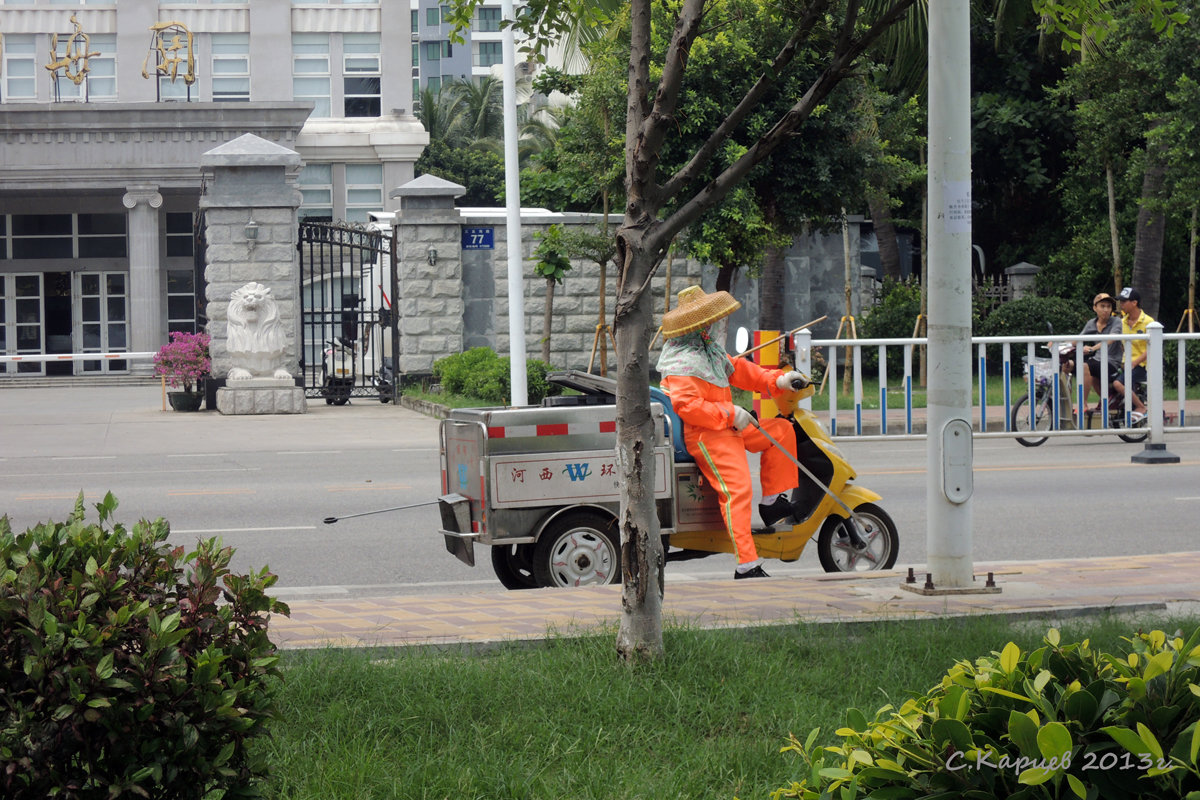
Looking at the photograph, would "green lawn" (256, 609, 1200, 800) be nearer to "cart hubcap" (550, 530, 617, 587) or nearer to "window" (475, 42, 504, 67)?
"cart hubcap" (550, 530, 617, 587)

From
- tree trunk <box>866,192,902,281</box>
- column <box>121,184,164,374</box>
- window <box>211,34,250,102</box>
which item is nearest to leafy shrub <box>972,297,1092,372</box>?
tree trunk <box>866,192,902,281</box>

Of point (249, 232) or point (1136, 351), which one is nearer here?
point (1136, 351)

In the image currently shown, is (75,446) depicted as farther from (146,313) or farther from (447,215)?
(146,313)

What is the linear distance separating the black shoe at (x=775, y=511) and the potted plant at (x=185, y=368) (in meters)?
16.1

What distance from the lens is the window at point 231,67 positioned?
41.9 meters

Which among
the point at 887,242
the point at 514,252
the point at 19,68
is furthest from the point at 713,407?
the point at 19,68

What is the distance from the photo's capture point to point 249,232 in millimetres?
21406

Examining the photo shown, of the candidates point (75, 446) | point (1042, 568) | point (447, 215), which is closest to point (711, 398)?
point (1042, 568)

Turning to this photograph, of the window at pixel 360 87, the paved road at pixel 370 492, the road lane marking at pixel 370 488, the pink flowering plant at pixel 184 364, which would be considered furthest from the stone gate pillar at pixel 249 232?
the window at pixel 360 87

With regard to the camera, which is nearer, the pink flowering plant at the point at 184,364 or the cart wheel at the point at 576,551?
the cart wheel at the point at 576,551

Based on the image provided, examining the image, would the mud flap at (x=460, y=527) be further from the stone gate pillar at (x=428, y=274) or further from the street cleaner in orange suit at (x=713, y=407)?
the stone gate pillar at (x=428, y=274)

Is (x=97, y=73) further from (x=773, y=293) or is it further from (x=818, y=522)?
(x=818, y=522)

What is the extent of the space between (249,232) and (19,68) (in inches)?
962

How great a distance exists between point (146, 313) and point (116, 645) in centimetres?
3540
